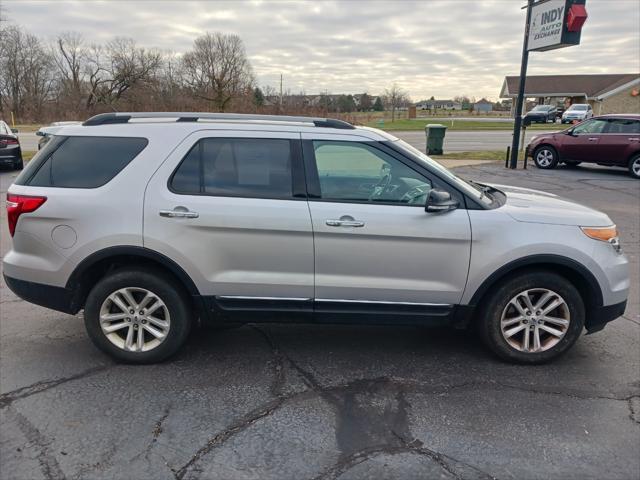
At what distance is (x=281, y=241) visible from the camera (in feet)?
11.6

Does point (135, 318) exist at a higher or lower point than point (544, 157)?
lower

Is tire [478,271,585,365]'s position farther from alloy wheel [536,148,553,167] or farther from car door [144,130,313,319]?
alloy wheel [536,148,553,167]

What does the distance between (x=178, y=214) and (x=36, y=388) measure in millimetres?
1533

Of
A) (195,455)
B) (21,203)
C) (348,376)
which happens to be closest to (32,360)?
(21,203)

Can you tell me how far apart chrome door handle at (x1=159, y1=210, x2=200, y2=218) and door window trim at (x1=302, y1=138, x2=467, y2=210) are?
84 cm

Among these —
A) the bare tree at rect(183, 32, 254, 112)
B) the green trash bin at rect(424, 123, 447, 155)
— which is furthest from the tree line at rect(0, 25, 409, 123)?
the green trash bin at rect(424, 123, 447, 155)

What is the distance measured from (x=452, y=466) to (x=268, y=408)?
1180 mm

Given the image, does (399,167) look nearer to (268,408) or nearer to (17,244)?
(268,408)


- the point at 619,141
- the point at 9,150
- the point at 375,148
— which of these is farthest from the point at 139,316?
the point at 619,141

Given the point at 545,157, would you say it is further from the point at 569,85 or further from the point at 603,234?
the point at 569,85

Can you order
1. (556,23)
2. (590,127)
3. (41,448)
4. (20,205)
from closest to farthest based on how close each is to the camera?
(41,448)
(20,205)
(556,23)
(590,127)

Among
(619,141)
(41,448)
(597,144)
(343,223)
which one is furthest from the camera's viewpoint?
(597,144)

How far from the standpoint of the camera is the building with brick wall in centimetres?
5225

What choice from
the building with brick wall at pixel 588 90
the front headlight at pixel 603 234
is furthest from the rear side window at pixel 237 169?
the building with brick wall at pixel 588 90
